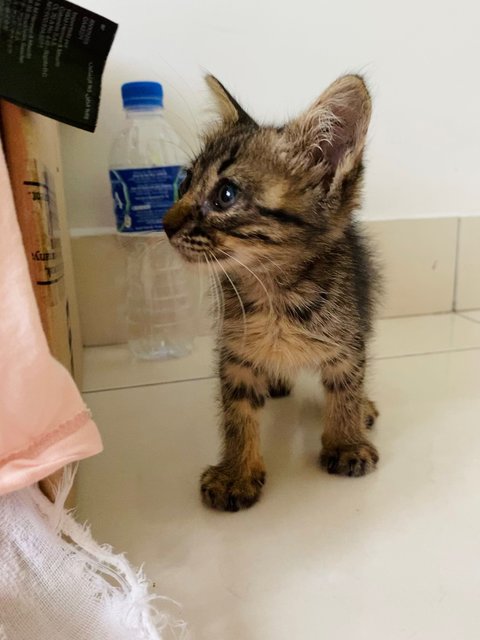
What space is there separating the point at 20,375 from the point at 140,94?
0.83 meters

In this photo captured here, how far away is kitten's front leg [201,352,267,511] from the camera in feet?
2.31

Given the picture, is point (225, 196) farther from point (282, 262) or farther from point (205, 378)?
point (205, 378)

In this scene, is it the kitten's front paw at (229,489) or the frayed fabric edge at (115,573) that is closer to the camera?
the frayed fabric edge at (115,573)

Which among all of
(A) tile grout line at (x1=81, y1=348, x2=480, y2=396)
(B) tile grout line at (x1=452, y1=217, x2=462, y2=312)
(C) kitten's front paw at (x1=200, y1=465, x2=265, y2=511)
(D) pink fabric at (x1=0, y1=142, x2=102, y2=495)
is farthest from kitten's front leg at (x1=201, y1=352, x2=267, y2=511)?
(B) tile grout line at (x1=452, y1=217, x2=462, y2=312)

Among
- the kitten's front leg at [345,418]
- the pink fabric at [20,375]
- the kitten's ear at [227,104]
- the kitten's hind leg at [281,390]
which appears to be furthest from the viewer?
the kitten's hind leg at [281,390]

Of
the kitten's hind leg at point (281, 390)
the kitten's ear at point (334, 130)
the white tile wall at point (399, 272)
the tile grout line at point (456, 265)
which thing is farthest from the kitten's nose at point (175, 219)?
the tile grout line at point (456, 265)

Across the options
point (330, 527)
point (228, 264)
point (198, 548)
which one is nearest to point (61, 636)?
point (198, 548)

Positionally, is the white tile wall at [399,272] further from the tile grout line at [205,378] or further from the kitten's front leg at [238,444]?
the kitten's front leg at [238,444]

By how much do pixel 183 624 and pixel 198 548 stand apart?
129 mm

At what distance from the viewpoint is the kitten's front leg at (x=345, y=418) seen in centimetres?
78

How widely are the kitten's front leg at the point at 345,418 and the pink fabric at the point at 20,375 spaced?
1.39 feet

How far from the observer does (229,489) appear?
27.8 inches

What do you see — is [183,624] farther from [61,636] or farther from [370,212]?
[370,212]

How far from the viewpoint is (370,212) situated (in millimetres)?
1430
